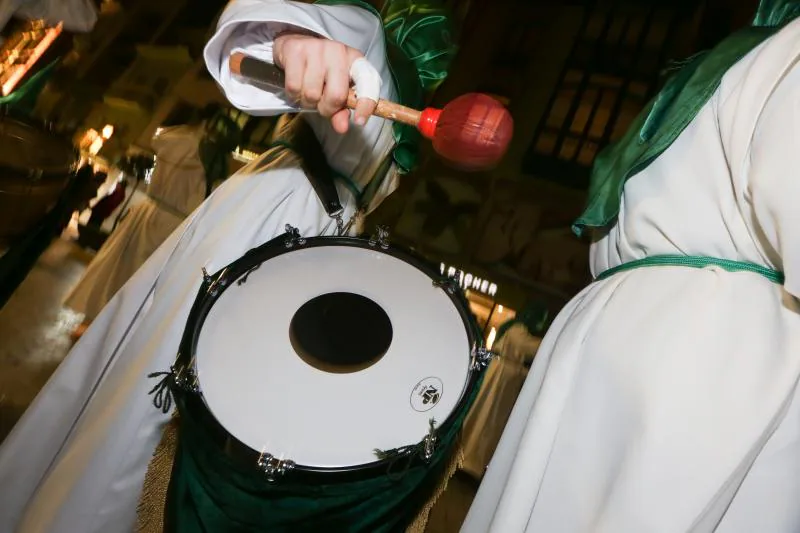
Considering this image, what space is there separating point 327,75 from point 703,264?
59 centimetres

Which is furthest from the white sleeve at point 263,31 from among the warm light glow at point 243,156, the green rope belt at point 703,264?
the warm light glow at point 243,156

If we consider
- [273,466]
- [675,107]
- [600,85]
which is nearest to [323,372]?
[273,466]

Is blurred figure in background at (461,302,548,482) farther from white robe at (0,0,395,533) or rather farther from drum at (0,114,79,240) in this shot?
drum at (0,114,79,240)

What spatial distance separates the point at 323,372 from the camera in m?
0.82

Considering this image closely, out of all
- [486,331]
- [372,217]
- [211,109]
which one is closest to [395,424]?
[486,331]

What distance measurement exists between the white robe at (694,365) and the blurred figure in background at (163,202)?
4.30ft

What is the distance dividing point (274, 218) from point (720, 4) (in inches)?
54.5

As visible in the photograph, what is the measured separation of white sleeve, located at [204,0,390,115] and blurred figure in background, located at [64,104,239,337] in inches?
35.9

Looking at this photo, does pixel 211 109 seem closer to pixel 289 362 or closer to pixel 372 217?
pixel 372 217

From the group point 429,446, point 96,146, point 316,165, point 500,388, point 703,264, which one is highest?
point 703,264

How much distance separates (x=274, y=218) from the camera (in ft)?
3.55

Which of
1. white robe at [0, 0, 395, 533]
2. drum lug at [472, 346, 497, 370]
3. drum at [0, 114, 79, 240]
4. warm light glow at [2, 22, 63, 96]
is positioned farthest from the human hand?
warm light glow at [2, 22, 63, 96]

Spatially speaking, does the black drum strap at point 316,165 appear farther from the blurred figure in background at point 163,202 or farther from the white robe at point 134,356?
the blurred figure in background at point 163,202

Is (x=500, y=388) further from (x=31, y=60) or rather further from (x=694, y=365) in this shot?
(x=31, y=60)
